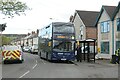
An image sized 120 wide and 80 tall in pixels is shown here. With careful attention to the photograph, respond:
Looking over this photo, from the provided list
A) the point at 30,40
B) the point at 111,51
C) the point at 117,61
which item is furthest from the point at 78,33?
the point at 30,40

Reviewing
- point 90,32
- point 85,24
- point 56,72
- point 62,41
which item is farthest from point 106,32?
point 56,72

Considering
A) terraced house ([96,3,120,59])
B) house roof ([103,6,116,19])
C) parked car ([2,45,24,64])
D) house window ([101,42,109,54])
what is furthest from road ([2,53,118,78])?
house roof ([103,6,116,19])

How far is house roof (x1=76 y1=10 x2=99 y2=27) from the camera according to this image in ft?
185

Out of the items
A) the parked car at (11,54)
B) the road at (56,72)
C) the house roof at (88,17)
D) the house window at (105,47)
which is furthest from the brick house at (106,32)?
the road at (56,72)

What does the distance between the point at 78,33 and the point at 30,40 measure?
76.1m

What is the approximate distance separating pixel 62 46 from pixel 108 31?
1115cm

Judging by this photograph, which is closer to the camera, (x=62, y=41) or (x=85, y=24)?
(x=62, y=41)

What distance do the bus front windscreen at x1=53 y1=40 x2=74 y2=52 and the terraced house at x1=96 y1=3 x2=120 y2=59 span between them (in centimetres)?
831

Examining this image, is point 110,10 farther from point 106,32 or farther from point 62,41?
point 62,41

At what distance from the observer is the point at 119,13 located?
36.9 m

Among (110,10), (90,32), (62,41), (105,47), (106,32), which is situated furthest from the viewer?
(90,32)

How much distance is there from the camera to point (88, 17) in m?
58.2

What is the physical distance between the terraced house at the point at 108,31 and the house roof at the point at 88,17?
12.5 metres

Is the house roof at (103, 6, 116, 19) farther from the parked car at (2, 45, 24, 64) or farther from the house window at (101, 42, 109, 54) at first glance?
the parked car at (2, 45, 24, 64)
